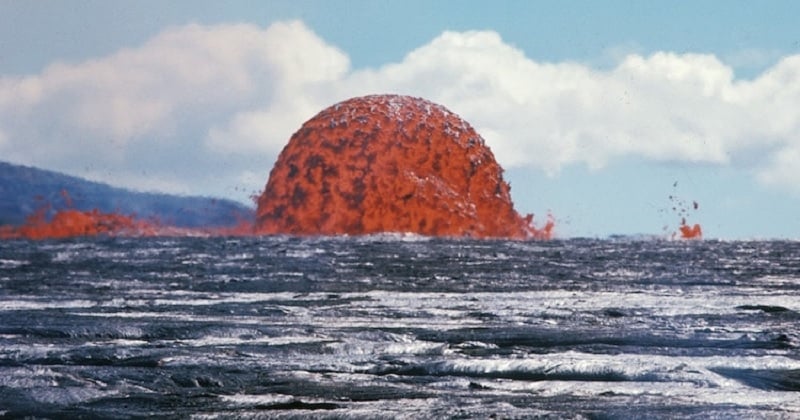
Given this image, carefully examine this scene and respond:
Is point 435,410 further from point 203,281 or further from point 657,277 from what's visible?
point 657,277

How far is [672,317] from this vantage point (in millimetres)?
12742

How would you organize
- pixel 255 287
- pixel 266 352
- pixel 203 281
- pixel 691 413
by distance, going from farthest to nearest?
1. pixel 203 281
2. pixel 255 287
3. pixel 266 352
4. pixel 691 413

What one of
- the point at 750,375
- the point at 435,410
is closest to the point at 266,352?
the point at 435,410

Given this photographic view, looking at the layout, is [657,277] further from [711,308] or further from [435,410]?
[435,410]

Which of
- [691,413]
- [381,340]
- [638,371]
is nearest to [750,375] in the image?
[638,371]

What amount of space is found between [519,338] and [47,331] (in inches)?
159

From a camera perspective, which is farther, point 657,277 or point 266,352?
point 657,277

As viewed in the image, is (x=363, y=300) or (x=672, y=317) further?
(x=363, y=300)

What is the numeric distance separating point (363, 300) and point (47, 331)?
227 inches

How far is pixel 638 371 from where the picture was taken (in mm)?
8125

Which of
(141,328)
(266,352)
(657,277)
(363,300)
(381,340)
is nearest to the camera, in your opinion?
(266,352)

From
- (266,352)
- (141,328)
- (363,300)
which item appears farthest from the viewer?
(363,300)

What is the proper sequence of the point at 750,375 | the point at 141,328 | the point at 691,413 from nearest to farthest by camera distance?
the point at 691,413 < the point at 750,375 < the point at 141,328

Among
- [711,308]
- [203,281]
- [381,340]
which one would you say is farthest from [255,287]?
[381,340]
